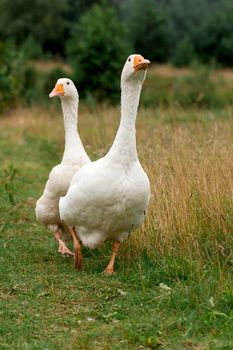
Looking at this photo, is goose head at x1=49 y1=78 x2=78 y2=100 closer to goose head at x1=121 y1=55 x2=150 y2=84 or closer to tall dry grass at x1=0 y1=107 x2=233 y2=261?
tall dry grass at x1=0 y1=107 x2=233 y2=261

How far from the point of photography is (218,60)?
145 ft

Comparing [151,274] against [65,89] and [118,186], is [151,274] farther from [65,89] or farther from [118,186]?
[65,89]

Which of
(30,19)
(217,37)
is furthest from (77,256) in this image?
(30,19)

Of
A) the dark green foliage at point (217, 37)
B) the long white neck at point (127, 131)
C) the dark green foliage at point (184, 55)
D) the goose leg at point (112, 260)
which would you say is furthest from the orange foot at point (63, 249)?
the dark green foliage at point (217, 37)

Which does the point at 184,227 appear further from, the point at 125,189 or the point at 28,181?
the point at 28,181

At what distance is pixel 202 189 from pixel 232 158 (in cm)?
71

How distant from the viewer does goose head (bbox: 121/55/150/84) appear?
18.6 ft

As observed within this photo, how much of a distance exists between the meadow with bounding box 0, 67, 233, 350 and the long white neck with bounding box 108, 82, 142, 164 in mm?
1071

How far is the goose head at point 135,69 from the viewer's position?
5657 millimetres

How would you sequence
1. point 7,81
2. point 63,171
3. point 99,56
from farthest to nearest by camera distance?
point 99,56, point 7,81, point 63,171

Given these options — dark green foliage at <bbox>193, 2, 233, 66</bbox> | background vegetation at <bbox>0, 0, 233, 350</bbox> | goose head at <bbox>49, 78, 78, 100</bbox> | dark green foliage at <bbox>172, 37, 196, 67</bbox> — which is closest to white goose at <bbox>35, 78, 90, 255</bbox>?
goose head at <bbox>49, 78, 78, 100</bbox>

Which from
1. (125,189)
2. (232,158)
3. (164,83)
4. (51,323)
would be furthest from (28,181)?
(164,83)

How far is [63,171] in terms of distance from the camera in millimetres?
6941

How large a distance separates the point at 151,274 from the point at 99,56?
85.3 feet
